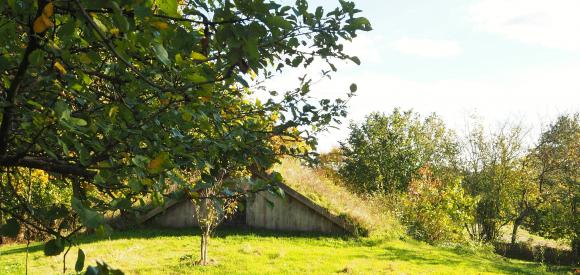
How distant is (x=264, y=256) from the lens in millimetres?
14070

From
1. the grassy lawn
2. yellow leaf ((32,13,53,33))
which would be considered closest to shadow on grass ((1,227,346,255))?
the grassy lawn

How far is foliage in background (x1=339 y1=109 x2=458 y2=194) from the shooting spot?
36.2 m

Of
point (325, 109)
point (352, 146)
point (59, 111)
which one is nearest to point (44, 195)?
point (325, 109)

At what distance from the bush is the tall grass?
36.0 inches

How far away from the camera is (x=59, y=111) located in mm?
1586

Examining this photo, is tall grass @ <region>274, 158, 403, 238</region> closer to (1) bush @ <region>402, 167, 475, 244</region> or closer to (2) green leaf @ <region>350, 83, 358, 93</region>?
(1) bush @ <region>402, 167, 475, 244</region>

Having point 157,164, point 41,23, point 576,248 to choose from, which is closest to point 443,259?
point 157,164

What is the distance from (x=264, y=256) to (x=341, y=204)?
6.66 meters

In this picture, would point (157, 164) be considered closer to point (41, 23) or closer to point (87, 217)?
point (87, 217)

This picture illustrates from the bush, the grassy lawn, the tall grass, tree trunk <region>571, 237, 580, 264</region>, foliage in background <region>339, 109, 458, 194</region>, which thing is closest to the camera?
the grassy lawn

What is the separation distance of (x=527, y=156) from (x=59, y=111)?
3507 cm

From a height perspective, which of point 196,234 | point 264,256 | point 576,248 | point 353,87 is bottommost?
point 576,248

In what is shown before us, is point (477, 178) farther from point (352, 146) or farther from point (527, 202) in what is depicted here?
point (352, 146)

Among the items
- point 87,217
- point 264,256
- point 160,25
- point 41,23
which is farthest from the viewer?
point 264,256
